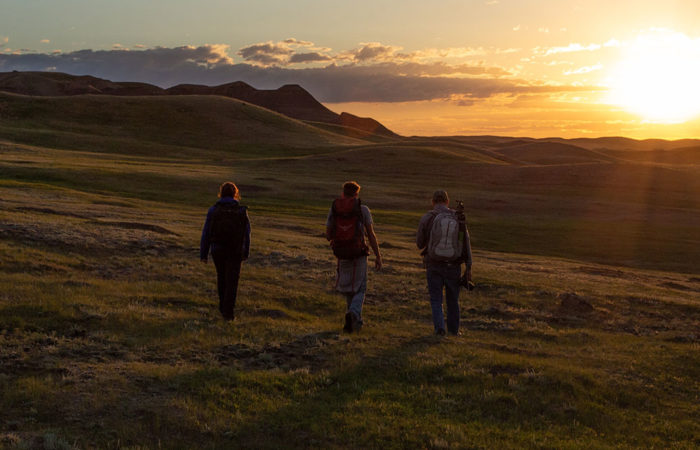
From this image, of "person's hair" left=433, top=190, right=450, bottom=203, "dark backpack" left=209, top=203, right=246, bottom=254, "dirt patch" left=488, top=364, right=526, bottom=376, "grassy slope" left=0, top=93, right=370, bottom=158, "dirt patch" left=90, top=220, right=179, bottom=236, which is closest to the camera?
"dirt patch" left=488, top=364, right=526, bottom=376

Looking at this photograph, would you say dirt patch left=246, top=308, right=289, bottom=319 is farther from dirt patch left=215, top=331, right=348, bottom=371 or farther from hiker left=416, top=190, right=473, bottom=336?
hiker left=416, top=190, right=473, bottom=336

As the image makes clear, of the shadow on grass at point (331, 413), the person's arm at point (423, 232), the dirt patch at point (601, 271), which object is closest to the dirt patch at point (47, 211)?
the person's arm at point (423, 232)

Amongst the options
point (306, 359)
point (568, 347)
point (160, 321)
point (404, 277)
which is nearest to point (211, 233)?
point (160, 321)

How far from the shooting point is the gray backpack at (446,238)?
12.1m

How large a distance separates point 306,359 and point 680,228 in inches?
2240

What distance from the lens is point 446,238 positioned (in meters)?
12.2

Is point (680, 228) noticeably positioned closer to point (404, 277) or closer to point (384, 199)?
point (384, 199)

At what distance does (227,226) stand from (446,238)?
179 inches

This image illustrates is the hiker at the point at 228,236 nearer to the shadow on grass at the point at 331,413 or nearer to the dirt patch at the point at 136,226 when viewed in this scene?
the shadow on grass at the point at 331,413

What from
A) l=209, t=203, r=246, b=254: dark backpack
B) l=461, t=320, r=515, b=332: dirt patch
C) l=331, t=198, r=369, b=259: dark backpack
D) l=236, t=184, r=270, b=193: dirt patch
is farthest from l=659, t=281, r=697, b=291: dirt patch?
l=236, t=184, r=270, b=193: dirt patch

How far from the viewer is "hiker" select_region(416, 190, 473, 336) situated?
12141 millimetres

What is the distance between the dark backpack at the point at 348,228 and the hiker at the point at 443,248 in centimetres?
123

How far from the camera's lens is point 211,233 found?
492 inches

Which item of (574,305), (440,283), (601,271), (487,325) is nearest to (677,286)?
(601,271)
